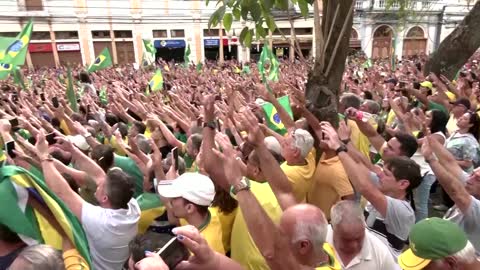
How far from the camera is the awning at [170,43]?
117 ft

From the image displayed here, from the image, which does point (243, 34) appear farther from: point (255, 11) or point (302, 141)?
point (302, 141)

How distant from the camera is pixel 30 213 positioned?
217 centimetres

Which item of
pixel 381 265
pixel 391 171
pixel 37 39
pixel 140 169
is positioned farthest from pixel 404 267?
pixel 37 39

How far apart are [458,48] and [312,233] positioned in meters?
7.97

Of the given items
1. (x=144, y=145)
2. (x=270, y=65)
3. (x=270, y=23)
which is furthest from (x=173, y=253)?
(x=270, y=65)

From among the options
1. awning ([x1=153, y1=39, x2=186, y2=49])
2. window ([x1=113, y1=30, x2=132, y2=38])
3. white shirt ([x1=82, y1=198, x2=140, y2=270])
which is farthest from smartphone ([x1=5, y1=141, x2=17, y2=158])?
awning ([x1=153, y1=39, x2=186, y2=49])

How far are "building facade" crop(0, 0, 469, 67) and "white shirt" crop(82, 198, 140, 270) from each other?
29.8 metres

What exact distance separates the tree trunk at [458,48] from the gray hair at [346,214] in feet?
24.6

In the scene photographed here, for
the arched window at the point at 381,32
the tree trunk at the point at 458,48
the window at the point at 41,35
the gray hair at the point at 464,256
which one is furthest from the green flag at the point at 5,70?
the arched window at the point at 381,32

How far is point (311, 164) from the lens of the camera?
3.59 meters

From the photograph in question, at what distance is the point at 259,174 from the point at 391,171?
2.98ft

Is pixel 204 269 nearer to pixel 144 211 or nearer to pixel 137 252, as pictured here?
pixel 137 252

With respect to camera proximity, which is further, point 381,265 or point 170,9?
point 170,9

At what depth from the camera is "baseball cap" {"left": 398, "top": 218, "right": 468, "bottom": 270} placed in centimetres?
200
